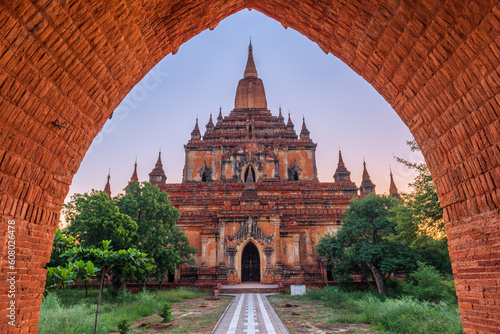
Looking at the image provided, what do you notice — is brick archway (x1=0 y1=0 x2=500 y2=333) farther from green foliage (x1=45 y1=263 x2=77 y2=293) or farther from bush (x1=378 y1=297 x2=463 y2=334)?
bush (x1=378 y1=297 x2=463 y2=334)

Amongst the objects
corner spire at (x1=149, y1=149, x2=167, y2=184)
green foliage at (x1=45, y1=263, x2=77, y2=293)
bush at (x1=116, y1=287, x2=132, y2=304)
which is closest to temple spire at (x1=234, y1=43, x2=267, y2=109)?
corner spire at (x1=149, y1=149, x2=167, y2=184)

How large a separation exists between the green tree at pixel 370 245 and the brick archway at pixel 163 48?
1570cm

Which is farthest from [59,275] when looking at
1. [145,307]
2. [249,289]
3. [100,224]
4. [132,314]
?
[249,289]

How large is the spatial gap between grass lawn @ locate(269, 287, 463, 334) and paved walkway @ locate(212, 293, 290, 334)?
402 millimetres

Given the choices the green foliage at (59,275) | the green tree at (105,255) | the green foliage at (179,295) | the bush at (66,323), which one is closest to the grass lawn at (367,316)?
the green foliage at (179,295)

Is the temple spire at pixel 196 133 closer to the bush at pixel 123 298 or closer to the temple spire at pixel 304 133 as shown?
the temple spire at pixel 304 133

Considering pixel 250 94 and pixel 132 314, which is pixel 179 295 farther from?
pixel 250 94

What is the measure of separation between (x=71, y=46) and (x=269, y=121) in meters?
43.7

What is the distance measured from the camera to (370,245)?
64.6 ft

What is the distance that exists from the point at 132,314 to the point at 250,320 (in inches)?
180

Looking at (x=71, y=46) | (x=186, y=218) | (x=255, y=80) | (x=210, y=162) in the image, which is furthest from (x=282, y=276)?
(x=255, y=80)

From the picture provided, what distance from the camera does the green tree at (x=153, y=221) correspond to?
808 inches

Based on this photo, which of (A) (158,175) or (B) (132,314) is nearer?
(B) (132,314)

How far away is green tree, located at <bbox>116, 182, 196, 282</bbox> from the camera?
20.5 meters
